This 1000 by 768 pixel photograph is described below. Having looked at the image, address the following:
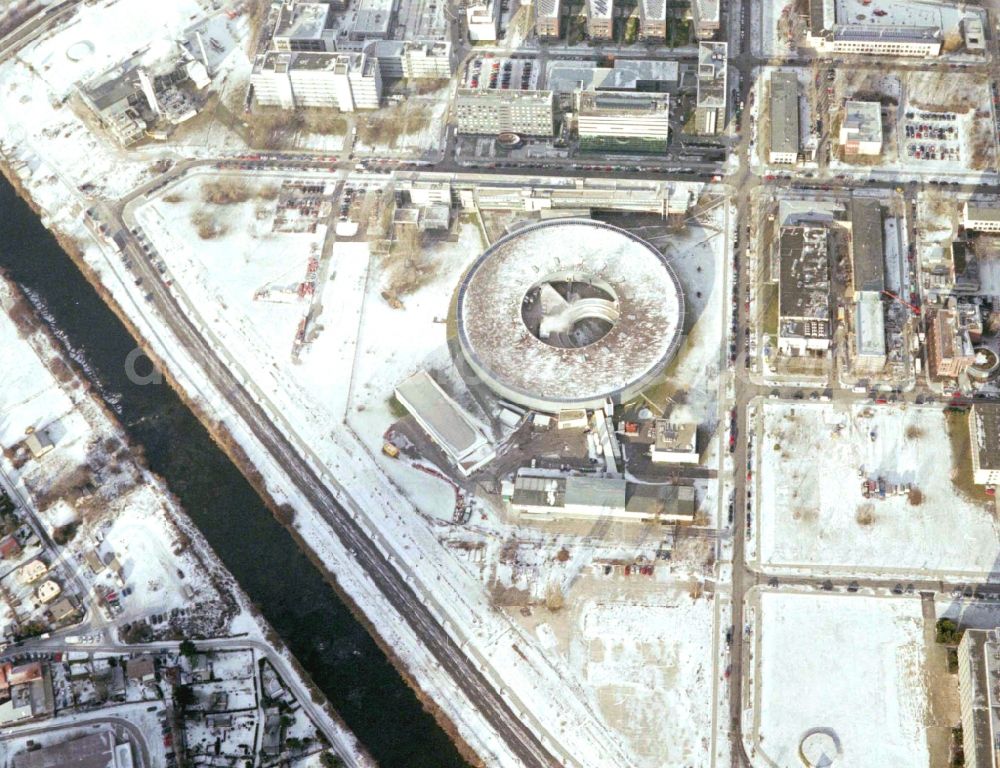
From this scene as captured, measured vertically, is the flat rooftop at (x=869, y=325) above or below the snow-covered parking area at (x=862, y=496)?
above

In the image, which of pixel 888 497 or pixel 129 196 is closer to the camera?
pixel 888 497

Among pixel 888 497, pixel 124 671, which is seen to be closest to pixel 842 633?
pixel 888 497

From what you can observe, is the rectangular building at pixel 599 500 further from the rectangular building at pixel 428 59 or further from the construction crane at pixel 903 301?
the rectangular building at pixel 428 59

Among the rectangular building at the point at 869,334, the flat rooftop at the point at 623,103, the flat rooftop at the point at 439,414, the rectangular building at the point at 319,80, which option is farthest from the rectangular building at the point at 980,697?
the rectangular building at the point at 319,80

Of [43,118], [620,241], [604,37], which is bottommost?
[620,241]

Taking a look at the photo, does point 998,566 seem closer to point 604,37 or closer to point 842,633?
point 842,633

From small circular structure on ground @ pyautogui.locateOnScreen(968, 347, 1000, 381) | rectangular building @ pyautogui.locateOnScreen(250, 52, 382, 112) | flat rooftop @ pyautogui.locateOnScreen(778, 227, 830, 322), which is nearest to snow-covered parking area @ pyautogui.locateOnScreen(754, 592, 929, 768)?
small circular structure on ground @ pyautogui.locateOnScreen(968, 347, 1000, 381)

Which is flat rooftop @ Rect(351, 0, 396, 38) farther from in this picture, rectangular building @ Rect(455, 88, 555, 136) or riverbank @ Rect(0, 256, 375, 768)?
riverbank @ Rect(0, 256, 375, 768)

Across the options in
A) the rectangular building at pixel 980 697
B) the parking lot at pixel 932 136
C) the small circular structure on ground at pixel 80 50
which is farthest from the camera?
the small circular structure on ground at pixel 80 50
